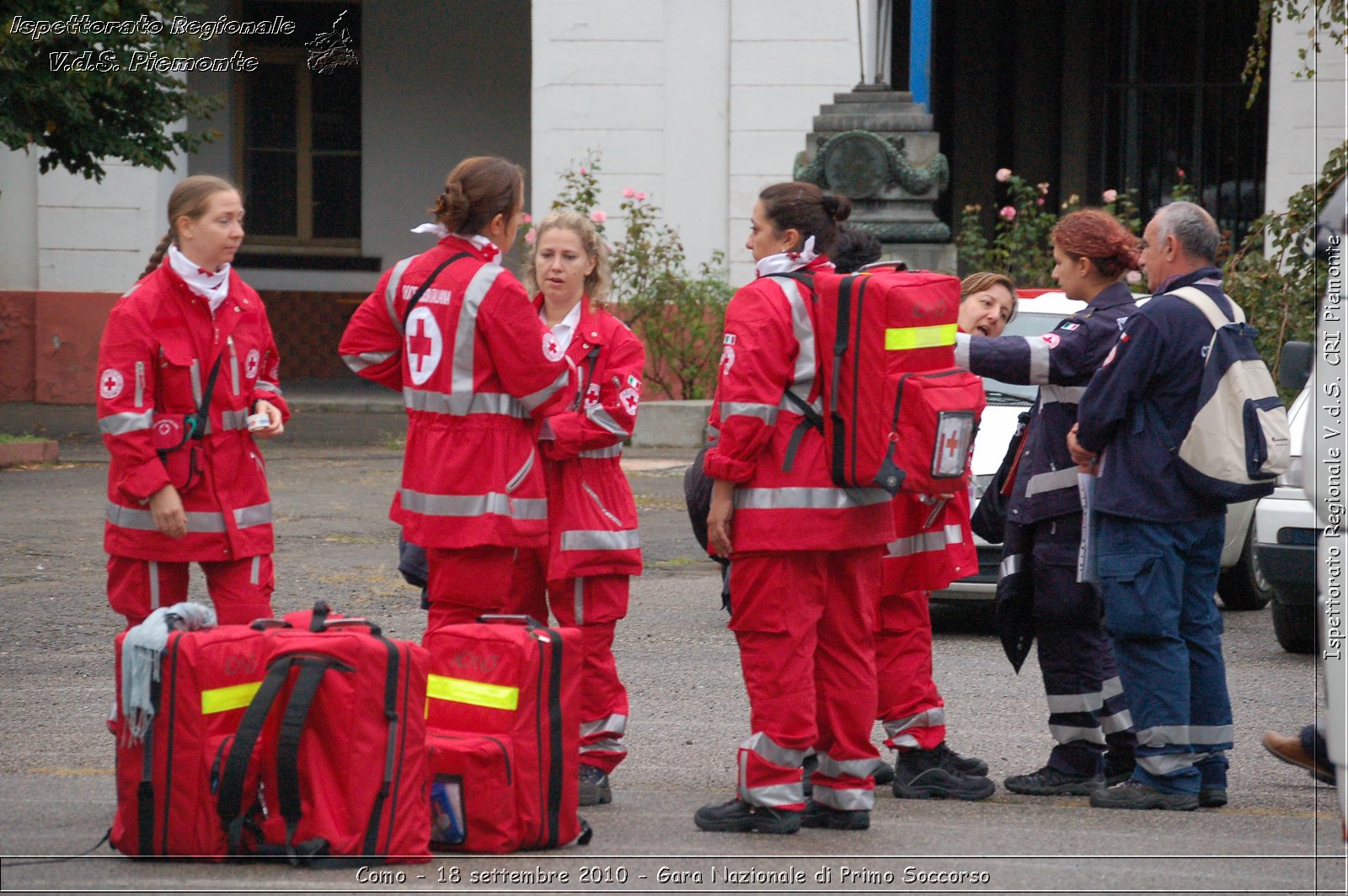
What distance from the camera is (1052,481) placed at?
5648mm

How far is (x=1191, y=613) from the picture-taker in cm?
550

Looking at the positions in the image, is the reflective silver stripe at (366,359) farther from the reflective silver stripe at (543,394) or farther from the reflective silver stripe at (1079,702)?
the reflective silver stripe at (1079,702)

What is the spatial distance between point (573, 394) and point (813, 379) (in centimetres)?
76

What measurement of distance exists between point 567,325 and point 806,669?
56.3 inches

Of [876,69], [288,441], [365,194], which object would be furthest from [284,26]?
[876,69]

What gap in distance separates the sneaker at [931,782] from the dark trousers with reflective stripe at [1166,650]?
0.51 meters

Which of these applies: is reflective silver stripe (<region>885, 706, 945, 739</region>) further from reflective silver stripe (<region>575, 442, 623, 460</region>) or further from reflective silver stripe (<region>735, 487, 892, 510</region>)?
reflective silver stripe (<region>575, 442, 623, 460</region>)

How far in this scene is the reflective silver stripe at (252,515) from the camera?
5.07 m

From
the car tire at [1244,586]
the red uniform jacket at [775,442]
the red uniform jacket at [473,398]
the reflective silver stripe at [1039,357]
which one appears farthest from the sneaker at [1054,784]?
the car tire at [1244,586]

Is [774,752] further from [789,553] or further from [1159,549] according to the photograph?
[1159,549]

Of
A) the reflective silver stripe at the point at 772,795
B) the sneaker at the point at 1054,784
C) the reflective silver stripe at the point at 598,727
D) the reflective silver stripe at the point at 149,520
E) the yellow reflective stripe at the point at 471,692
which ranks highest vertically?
the reflective silver stripe at the point at 149,520

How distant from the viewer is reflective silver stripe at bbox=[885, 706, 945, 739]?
18.1ft

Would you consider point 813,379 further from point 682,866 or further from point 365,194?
point 365,194

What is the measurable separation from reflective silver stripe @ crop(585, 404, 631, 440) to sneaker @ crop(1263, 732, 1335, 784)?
217cm
